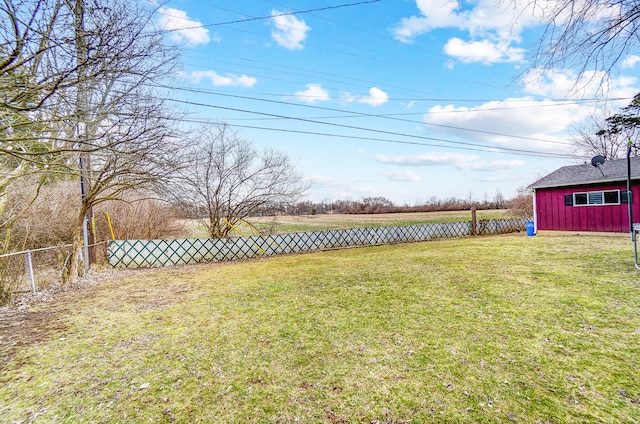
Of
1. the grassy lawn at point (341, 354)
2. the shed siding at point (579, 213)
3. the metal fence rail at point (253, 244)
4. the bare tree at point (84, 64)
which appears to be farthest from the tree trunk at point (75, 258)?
the shed siding at point (579, 213)

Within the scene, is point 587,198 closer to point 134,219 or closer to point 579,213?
point 579,213

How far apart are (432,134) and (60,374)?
50.8ft

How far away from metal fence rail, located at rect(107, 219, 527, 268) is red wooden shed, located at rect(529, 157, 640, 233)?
3.31 metres

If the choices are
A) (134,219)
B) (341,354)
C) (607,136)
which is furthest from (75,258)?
(607,136)

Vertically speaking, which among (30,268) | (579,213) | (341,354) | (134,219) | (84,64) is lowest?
(341,354)

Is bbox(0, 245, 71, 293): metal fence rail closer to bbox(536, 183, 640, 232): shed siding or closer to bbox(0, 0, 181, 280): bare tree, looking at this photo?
bbox(0, 0, 181, 280): bare tree

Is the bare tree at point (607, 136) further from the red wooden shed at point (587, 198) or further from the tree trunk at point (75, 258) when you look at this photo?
the tree trunk at point (75, 258)

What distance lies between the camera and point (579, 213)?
1202cm

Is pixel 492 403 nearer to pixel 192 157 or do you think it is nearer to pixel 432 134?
pixel 192 157

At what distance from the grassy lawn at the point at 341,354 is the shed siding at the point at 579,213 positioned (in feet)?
25.0

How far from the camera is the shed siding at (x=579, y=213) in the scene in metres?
10.7

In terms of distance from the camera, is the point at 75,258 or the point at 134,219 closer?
the point at 75,258

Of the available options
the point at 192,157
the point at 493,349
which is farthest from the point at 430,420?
the point at 192,157

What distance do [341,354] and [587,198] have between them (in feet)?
46.1
